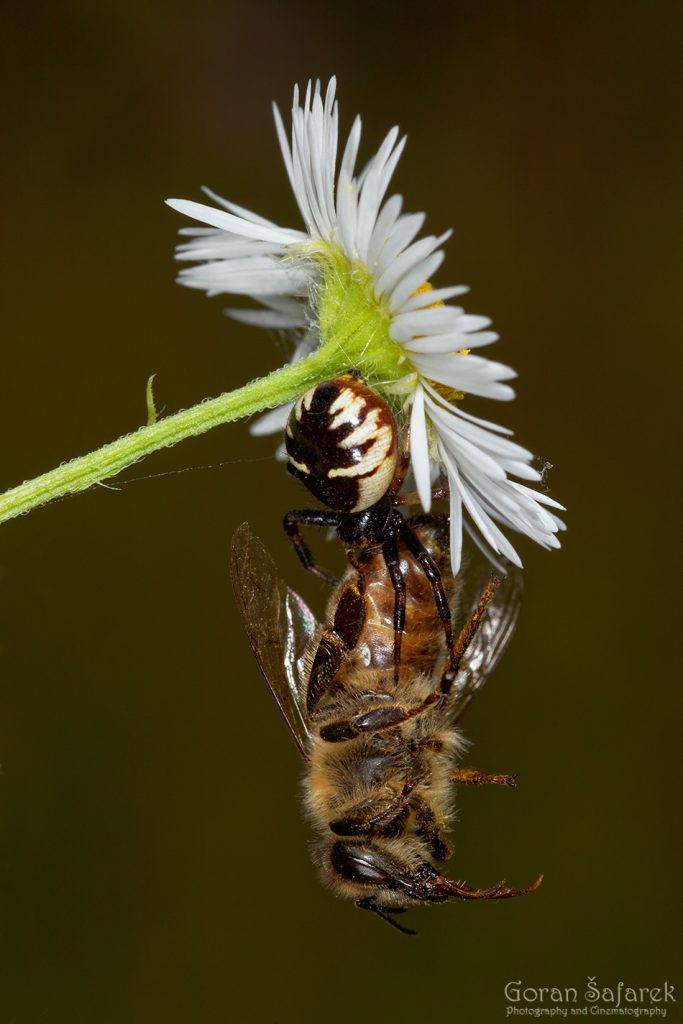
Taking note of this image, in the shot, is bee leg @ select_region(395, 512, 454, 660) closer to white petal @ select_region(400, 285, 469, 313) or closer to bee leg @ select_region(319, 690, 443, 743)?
bee leg @ select_region(319, 690, 443, 743)

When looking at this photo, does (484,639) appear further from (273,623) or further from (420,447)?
(420,447)

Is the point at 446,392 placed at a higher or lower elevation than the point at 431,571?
higher

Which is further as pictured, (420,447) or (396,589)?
(396,589)

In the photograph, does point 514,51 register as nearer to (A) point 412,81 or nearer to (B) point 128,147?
(A) point 412,81

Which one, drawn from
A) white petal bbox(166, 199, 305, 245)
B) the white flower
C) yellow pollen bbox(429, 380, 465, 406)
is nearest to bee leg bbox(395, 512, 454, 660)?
the white flower

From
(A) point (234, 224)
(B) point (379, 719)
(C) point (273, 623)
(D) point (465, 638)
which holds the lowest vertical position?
(B) point (379, 719)

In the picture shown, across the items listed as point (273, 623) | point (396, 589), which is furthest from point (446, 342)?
point (273, 623)

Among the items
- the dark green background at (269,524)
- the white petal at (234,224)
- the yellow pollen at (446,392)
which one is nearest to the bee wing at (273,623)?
the yellow pollen at (446,392)

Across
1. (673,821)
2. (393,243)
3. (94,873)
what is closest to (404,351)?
(393,243)
